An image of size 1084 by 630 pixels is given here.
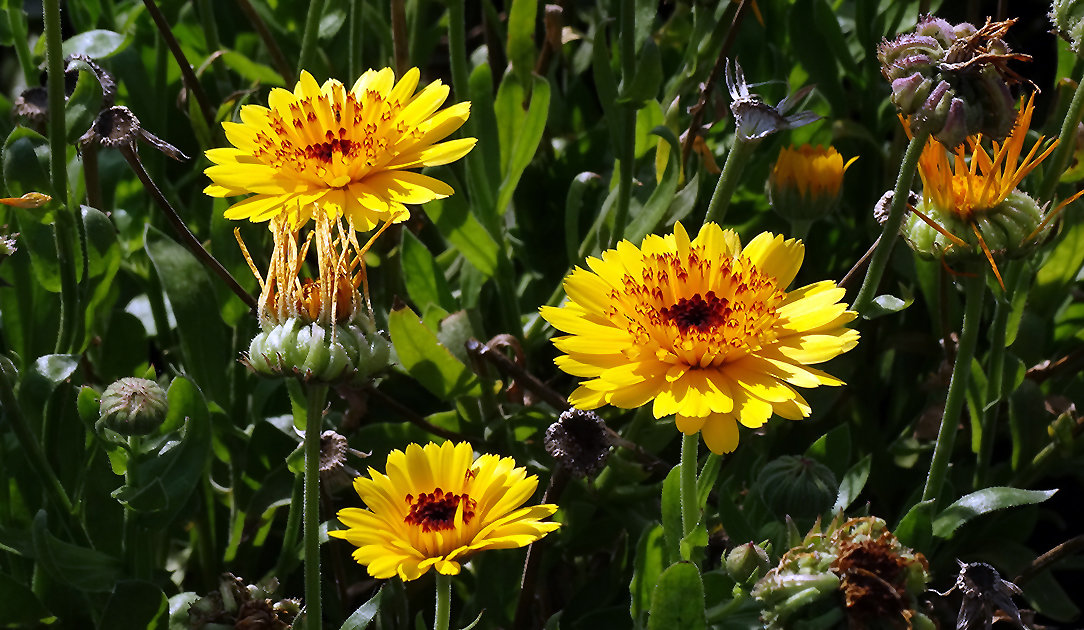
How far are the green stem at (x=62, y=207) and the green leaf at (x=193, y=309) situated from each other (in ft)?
0.42

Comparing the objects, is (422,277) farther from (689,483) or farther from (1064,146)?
(1064,146)

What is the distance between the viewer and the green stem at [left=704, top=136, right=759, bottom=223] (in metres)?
1.63

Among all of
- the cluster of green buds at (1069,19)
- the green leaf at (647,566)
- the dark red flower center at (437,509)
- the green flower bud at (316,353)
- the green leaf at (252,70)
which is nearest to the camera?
the green flower bud at (316,353)

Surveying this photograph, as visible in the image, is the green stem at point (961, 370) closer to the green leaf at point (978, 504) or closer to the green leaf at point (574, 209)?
the green leaf at point (978, 504)

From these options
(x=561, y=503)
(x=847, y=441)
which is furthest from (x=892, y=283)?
(x=561, y=503)

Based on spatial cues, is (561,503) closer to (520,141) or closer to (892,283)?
(520,141)

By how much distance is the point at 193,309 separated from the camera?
1983mm

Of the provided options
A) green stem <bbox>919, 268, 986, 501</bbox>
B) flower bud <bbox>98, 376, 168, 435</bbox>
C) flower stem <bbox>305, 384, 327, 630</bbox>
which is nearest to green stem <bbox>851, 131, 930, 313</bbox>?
green stem <bbox>919, 268, 986, 501</bbox>

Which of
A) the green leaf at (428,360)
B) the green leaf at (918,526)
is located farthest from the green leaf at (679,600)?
the green leaf at (428,360)

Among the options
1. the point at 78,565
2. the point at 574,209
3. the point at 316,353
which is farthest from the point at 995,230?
the point at 78,565

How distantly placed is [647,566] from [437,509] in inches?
15.8

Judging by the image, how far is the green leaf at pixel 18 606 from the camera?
1.74 meters

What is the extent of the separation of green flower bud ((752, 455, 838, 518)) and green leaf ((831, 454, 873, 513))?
21 cm

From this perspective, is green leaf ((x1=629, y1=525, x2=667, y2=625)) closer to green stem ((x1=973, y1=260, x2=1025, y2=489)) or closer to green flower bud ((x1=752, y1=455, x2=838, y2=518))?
green flower bud ((x1=752, y1=455, x2=838, y2=518))
